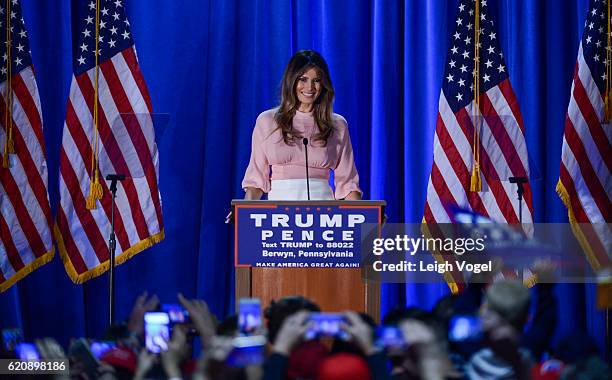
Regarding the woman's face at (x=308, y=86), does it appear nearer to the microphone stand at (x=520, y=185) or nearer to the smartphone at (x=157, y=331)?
the microphone stand at (x=520, y=185)

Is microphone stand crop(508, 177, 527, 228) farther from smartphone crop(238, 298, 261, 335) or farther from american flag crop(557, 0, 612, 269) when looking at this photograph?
smartphone crop(238, 298, 261, 335)

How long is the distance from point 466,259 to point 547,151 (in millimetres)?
2707

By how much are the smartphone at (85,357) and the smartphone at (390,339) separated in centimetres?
83

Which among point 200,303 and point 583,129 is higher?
point 583,129

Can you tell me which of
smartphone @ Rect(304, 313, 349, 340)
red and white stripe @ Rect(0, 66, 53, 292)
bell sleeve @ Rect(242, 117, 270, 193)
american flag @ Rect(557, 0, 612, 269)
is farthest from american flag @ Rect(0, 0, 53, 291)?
smartphone @ Rect(304, 313, 349, 340)

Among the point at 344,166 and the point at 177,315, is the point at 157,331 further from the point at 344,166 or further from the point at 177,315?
the point at 344,166

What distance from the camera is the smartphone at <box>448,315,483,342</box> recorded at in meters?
2.84

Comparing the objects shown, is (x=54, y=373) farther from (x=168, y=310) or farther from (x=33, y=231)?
(x=33, y=231)

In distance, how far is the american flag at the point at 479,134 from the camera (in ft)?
22.7

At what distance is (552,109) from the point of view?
7.44 meters

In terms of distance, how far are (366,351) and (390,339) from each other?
0.50ft

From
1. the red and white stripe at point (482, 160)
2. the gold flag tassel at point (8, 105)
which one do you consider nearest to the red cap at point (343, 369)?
the red and white stripe at point (482, 160)

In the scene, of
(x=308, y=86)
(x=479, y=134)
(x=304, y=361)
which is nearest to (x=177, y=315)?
(x=304, y=361)

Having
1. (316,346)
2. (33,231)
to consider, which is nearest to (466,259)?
(316,346)
